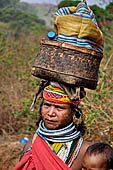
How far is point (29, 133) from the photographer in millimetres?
5305

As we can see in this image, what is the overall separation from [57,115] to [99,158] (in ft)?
1.63

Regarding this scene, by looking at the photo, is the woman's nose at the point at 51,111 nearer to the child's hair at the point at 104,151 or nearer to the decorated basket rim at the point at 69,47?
the child's hair at the point at 104,151

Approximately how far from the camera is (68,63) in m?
1.76

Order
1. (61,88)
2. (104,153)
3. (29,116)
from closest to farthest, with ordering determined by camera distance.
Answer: (104,153) → (61,88) → (29,116)

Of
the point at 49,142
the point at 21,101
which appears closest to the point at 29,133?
the point at 21,101

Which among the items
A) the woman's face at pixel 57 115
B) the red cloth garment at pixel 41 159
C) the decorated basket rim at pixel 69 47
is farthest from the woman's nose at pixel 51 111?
the decorated basket rim at pixel 69 47

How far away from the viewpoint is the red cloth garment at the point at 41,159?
1785 millimetres

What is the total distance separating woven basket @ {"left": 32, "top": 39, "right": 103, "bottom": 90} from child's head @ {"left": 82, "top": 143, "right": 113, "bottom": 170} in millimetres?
553

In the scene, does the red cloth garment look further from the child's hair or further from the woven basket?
the woven basket

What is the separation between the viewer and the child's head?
5.67ft

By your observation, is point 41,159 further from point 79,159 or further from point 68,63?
point 68,63

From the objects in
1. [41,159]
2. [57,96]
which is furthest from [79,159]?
[57,96]

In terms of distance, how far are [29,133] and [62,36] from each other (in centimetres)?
390

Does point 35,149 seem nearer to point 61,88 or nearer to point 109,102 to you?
point 61,88
